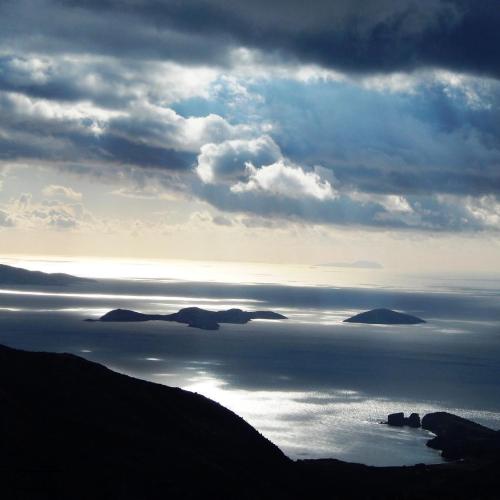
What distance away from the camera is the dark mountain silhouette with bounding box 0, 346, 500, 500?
59000 millimetres

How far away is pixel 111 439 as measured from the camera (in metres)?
67.4

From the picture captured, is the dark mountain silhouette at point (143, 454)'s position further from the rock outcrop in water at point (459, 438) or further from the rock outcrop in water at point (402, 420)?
the rock outcrop in water at point (402, 420)

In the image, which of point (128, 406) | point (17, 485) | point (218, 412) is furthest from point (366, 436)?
point (17, 485)

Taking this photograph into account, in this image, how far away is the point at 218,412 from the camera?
287 ft

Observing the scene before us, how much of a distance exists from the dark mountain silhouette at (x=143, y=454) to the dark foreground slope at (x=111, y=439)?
11cm

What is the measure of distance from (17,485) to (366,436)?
82500 millimetres

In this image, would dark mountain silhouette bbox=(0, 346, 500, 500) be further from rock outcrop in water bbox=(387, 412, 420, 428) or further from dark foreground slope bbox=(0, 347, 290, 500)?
rock outcrop in water bbox=(387, 412, 420, 428)

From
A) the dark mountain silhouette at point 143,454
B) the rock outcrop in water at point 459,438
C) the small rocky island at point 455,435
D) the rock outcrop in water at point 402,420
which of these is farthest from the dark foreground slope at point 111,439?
the rock outcrop in water at point 402,420

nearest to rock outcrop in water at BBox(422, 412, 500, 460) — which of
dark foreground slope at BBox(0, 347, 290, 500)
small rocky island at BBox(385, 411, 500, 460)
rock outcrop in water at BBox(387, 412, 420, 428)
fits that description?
small rocky island at BBox(385, 411, 500, 460)

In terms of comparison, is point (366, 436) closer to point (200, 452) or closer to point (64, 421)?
point (200, 452)

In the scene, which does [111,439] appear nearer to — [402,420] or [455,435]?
[455,435]

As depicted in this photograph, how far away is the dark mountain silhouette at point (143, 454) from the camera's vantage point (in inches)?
2323

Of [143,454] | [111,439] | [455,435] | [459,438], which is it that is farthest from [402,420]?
[111,439]

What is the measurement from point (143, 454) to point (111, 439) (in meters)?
3.50
